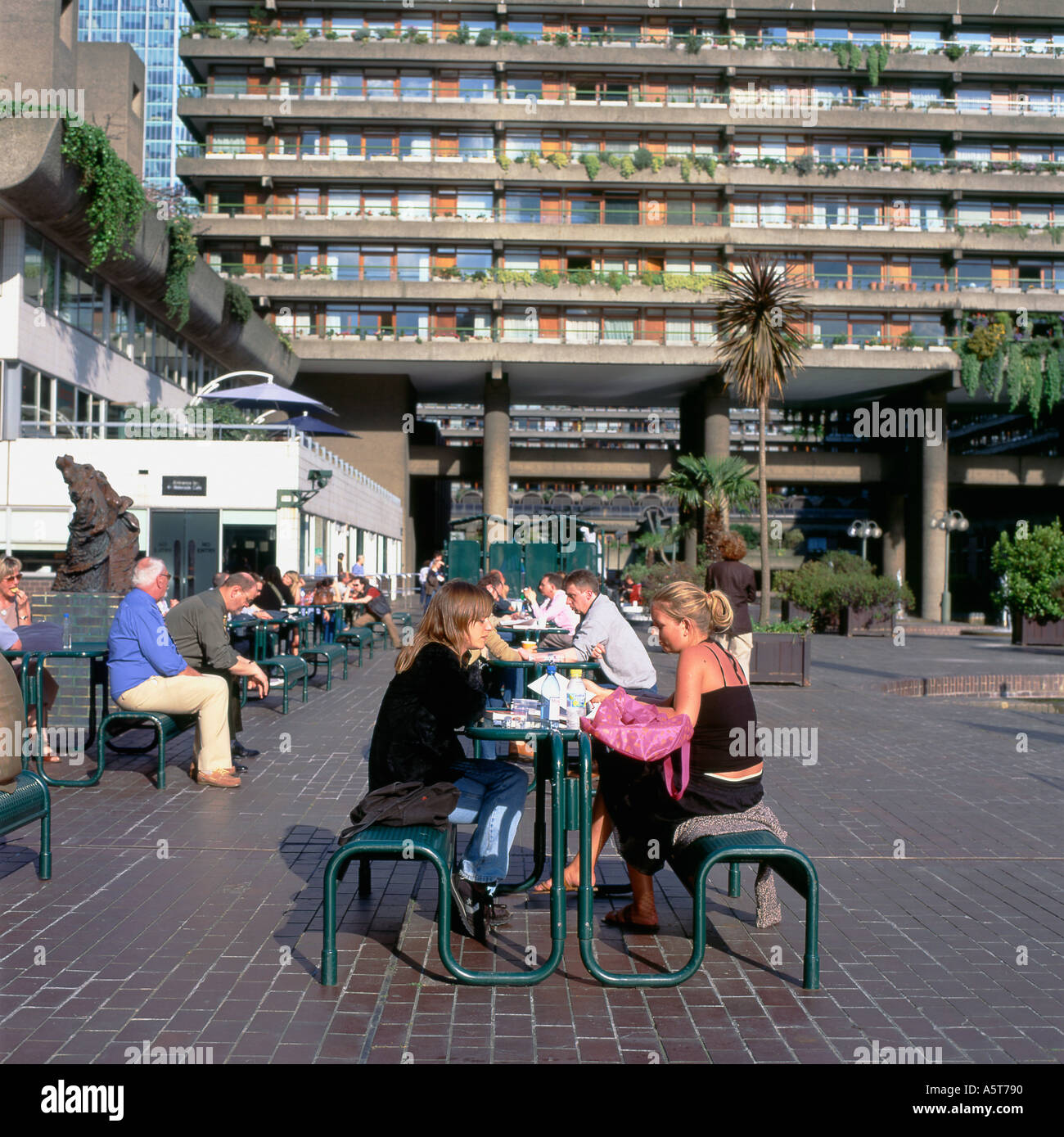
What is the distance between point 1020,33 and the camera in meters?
48.8

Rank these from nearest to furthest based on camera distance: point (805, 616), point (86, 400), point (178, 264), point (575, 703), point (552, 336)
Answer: point (575, 703) → point (86, 400) → point (178, 264) → point (805, 616) → point (552, 336)

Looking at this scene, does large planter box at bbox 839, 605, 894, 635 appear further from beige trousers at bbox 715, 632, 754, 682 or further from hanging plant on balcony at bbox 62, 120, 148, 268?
hanging plant on balcony at bbox 62, 120, 148, 268

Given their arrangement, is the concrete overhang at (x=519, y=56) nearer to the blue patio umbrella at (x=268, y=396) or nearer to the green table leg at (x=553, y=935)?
the blue patio umbrella at (x=268, y=396)

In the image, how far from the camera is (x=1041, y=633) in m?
24.8

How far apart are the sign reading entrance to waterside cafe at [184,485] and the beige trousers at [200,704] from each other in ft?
62.4

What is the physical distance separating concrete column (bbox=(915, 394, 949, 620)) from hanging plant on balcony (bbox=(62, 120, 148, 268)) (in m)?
34.1

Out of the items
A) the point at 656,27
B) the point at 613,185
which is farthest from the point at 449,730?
the point at 656,27

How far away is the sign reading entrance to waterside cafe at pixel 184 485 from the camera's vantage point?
26.1 meters

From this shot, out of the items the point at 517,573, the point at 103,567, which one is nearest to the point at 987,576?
the point at 517,573

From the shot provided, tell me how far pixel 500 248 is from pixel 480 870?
43.2 metres

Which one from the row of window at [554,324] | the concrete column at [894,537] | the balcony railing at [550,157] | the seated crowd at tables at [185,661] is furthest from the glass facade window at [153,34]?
the seated crowd at tables at [185,661]

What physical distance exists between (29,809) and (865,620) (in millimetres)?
25705

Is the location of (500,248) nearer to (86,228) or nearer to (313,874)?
(86,228)

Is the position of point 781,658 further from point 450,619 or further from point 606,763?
point 450,619
